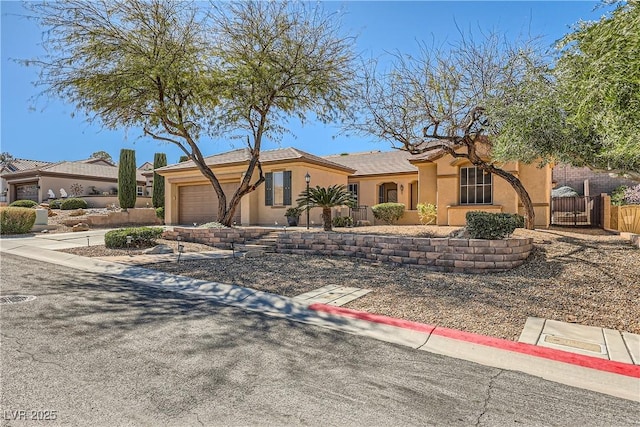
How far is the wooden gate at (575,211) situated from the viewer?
15.5m

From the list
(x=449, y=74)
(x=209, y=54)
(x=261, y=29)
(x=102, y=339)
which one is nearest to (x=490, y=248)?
(x=449, y=74)

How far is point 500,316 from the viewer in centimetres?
556

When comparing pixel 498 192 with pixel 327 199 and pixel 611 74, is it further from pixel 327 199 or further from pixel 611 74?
pixel 611 74

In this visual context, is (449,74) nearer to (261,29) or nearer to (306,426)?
(261,29)

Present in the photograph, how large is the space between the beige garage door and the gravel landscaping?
10884mm

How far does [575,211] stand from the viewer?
1584cm

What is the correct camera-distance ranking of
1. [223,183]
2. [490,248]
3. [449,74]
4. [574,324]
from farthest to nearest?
[223,183], [449,74], [490,248], [574,324]

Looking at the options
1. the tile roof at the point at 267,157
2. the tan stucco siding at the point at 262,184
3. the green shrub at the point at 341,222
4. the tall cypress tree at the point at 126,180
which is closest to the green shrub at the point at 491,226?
the green shrub at the point at 341,222

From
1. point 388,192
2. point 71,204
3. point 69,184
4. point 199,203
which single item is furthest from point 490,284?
point 69,184

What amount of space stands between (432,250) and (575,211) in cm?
A: 1092

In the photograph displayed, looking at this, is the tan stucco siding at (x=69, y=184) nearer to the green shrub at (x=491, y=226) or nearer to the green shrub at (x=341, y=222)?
the green shrub at (x=341, y=222)

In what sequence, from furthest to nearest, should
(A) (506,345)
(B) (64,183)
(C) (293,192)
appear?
(B) (64,183), (C) (293,192), (A) (506,345)

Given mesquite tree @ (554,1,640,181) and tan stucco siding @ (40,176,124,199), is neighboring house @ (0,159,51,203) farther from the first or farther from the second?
mesquite tree @ (554,1,640,181)

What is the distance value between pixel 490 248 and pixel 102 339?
7581mm
